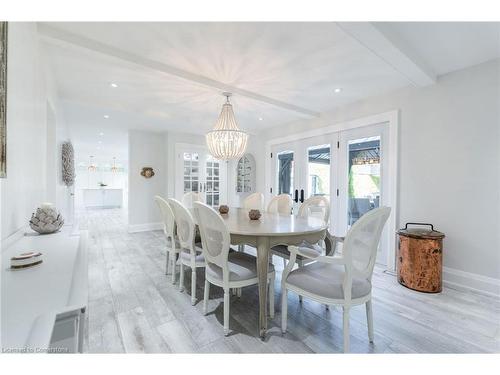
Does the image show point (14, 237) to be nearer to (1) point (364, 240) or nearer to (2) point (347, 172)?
(1) point (364, 240)

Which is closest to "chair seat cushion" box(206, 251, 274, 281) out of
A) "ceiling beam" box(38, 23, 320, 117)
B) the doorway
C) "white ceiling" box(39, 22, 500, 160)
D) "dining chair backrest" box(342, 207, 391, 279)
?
"dining chair backrest" box(342, 207, 391, 279)

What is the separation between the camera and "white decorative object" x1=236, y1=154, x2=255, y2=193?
568cm

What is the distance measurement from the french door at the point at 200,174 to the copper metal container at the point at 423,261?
451cm

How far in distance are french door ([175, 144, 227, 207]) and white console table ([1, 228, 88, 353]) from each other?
15.5 ft

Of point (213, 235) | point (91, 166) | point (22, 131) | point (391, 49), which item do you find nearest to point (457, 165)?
point (391, 49)

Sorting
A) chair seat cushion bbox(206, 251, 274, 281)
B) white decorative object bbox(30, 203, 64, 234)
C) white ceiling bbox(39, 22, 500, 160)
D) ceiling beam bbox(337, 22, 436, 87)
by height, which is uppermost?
white ceiling bbox(39, 22, 500, 160)

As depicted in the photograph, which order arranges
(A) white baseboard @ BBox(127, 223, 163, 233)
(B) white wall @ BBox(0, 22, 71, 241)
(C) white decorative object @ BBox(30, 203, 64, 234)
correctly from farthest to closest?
1. (A) white baseboard @ BBox(127, 223, 163, 233)
2. (C) white decorative object @ BBox(30, 203, 64, 234)
3. (B) white wall @ BBox(0, 22, 71, 241)

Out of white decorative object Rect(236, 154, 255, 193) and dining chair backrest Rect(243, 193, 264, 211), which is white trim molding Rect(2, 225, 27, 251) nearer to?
dining chair backrest Rect(243, 193, 264, 211)

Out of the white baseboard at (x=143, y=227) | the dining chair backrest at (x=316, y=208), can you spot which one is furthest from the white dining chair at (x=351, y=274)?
the white baseboard at (x=143, y=227)

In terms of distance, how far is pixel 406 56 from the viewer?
2.08 meters

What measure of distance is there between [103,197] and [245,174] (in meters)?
8.12

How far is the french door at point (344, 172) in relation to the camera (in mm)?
3287
